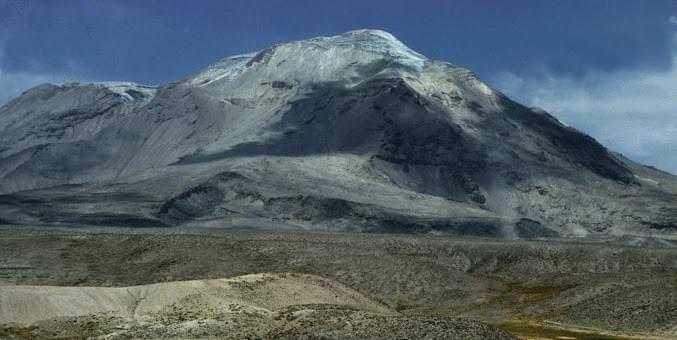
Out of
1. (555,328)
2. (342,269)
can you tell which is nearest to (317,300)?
(555,328)

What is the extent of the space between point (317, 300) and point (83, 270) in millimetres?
43896

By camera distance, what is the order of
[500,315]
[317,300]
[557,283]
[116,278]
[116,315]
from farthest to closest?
[557,283] < [116,278] < [500,315] < [317,300] < [116,315]

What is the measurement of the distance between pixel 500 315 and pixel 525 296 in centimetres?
1486

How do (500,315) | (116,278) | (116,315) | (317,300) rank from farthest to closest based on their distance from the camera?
(116,278), (500,315), (317,300), (116,315)

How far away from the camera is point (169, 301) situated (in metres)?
65.3

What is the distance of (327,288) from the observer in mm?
76562

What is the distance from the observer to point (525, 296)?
10575 centimetres

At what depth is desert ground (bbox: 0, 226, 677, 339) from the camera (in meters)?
60.9

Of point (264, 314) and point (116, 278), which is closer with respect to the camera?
point (264, 314)

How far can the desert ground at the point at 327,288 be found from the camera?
2398 inches

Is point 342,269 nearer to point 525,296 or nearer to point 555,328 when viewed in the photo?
point 525,296

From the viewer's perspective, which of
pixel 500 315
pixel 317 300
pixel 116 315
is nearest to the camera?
pixel 116 315

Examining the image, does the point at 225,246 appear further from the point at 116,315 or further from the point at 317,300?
the point at 116,315

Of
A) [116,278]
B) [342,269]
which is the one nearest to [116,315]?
[116,278]
